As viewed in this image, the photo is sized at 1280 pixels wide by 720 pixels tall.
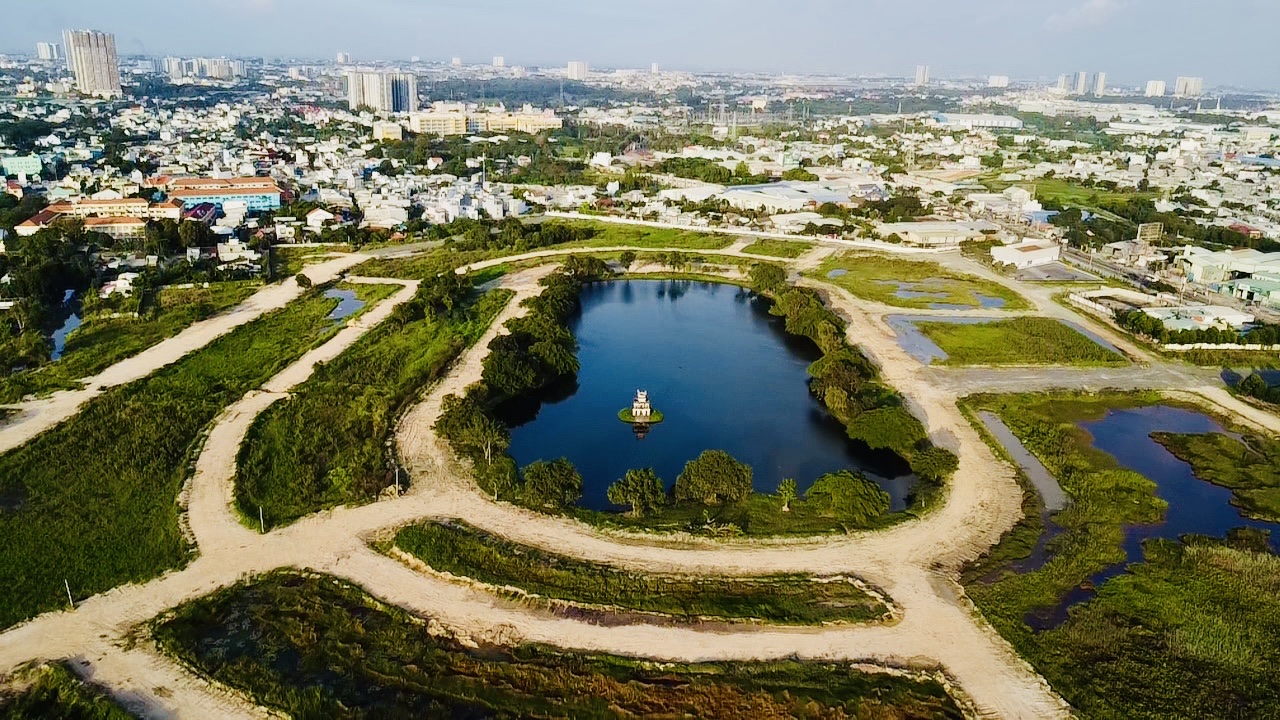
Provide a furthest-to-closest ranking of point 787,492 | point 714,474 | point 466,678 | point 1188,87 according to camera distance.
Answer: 1. point 1188,87
2. point 714,474
3. point 787,492
4. point 466,678

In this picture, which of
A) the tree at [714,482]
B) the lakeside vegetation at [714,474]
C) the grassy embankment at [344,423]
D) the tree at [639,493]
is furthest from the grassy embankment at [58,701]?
the tree at [714,482]

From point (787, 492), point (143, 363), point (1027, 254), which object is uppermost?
point (1027, 254)

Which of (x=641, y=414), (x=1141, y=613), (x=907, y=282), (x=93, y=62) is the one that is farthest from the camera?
(x=93, y=62)

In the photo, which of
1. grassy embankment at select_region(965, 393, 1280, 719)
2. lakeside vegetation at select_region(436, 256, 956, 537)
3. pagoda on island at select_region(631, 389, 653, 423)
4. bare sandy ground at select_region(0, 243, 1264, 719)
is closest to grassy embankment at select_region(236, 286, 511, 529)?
bare sandy ground at select_region(0, 243, 1264, 719)

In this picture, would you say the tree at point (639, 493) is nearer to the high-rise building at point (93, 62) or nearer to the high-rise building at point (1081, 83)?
the high-rise building at point (93, 62)

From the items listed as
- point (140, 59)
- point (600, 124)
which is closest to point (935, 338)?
point (600, 124)

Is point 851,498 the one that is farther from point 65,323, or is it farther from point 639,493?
point 65,323

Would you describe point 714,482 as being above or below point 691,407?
above

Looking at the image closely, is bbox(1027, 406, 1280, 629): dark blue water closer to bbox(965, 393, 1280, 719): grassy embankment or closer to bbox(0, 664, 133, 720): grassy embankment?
bbox(965, 393, 1280, 719): grassy embankment

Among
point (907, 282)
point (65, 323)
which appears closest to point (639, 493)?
point (65, 323)
